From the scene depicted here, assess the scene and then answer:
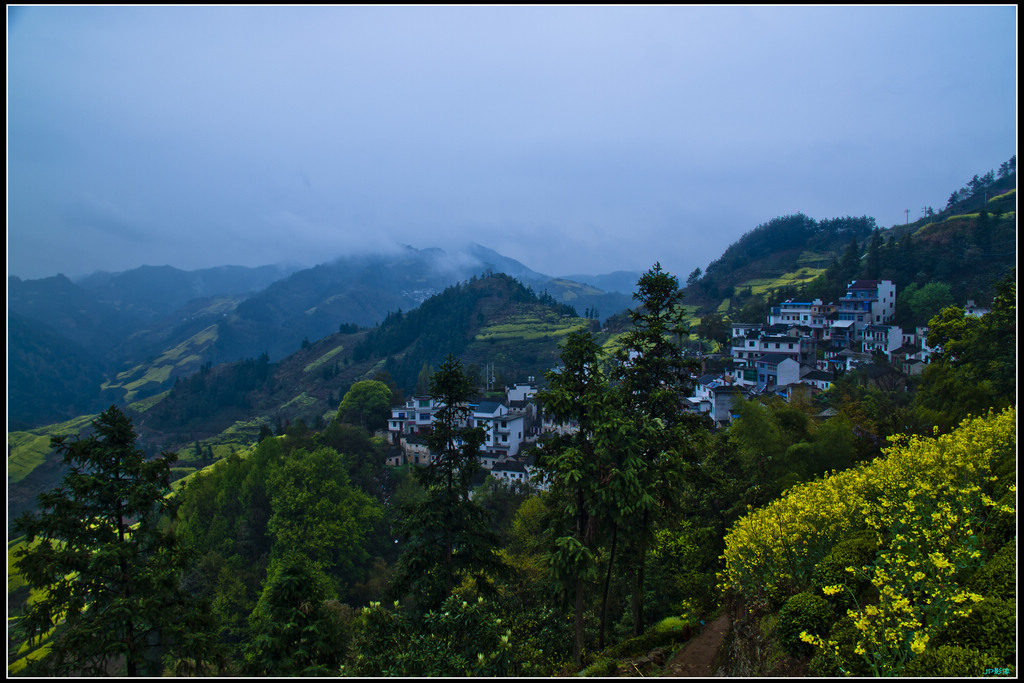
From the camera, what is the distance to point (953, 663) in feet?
20.9

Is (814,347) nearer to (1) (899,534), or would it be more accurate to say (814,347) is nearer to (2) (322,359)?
(1) (899,534)

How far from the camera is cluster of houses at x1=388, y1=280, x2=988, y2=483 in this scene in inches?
1751

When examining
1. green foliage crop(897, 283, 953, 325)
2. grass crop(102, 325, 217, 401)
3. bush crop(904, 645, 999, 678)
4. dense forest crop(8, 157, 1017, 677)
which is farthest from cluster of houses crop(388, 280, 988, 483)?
grass crop(102, 325, 217, 401)

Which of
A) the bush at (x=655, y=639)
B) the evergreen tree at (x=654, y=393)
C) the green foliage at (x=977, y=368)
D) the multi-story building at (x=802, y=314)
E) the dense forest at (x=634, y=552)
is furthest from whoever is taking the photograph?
the multi-story building at (x=802, y=314)

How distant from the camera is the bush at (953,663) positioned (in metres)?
6.30

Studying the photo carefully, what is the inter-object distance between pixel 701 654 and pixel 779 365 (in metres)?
41.3

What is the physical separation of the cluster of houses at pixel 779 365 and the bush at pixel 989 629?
3522cm

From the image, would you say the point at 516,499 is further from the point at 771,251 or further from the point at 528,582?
the point at 771,251

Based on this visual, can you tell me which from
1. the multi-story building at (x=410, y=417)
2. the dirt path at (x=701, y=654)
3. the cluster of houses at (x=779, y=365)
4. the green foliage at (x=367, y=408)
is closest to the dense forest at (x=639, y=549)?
the dirt path at (x=701, y=654)

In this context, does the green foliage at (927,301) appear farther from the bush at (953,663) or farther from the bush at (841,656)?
the bush at (953,663)

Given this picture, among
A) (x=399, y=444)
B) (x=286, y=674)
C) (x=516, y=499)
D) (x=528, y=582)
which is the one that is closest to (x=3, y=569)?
(x=286, y=674)

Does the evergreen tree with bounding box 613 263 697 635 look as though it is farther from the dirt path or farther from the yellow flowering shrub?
the yellow flowering shrub

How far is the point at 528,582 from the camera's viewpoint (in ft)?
72.4

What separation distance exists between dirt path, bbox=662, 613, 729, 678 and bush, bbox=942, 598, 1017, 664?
222 inches
